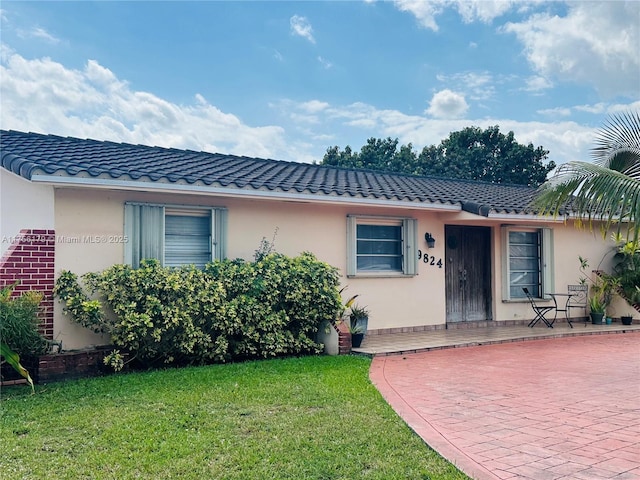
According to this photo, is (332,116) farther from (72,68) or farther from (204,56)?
(72,68)

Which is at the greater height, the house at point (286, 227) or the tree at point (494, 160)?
the tree at point (494, 160)

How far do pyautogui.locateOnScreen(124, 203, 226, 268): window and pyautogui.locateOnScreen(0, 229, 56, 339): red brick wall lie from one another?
3.65 ft

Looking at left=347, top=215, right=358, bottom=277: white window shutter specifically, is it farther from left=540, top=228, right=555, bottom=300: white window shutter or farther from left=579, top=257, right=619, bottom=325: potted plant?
left=579, top=257, right=619, bottom=325: potted plant

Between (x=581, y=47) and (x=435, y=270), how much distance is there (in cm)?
655

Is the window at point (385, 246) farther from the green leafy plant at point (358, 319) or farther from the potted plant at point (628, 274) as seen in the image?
the potted plant at point (628, 274)

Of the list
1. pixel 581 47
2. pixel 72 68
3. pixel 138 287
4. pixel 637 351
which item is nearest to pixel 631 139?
pixel 637 351

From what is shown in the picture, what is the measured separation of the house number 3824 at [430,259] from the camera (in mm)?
11191

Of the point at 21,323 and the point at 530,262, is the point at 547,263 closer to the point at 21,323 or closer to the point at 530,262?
the point at 530,262

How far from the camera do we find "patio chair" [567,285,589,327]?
13086 mm

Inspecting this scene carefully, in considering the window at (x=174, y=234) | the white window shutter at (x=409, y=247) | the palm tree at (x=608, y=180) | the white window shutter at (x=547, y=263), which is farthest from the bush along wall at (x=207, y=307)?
the white window shutter at (x=547, y=263)

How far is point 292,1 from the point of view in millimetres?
12094

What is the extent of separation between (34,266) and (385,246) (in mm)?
6704

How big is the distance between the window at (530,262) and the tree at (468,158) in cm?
1501

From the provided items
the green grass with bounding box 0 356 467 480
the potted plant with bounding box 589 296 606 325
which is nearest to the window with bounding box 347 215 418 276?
the green grass with bounding box 0 356 467 480
